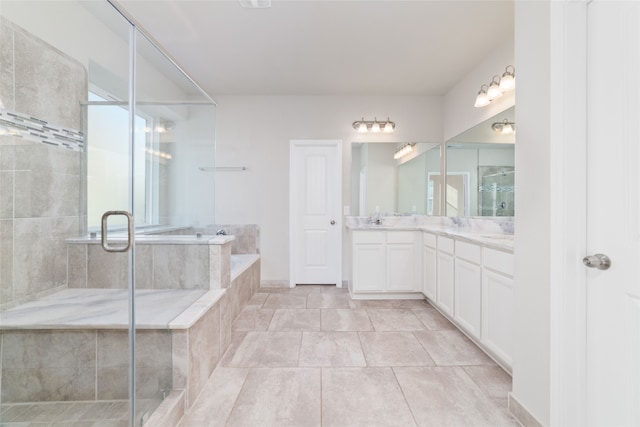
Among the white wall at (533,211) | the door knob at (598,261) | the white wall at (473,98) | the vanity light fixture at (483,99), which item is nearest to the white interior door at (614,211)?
the door knob at (598,261)

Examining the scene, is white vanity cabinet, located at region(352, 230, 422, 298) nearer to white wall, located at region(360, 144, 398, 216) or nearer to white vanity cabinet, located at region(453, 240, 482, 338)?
white wall, located at region(360, 144, 398, 216)

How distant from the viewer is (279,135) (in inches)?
158

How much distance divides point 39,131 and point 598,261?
8.70 ft

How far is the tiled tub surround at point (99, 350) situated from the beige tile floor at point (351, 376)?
0.25m

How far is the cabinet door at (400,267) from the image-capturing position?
3.41 metres

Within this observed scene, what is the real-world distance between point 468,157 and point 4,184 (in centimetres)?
370

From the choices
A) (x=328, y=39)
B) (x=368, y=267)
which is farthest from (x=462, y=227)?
(x=328, y=39)

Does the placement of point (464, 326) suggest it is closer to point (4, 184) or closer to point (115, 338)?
point (115, 338)

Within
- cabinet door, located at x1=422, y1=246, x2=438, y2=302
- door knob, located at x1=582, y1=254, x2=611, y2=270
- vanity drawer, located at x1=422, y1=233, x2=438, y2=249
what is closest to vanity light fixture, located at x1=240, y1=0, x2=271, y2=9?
door knob, located at x1=582, y1=254, x2=611, y2=270

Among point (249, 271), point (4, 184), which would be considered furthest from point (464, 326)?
point (4, 184)

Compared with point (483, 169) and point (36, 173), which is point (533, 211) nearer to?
point (483, 169)

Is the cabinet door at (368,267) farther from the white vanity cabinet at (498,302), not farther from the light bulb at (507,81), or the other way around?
the light bulb at (507,81)

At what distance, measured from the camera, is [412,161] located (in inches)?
157

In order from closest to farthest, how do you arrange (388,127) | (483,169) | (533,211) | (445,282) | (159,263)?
(533,211), (159,263), (445,282), (483,169), (388,127)
